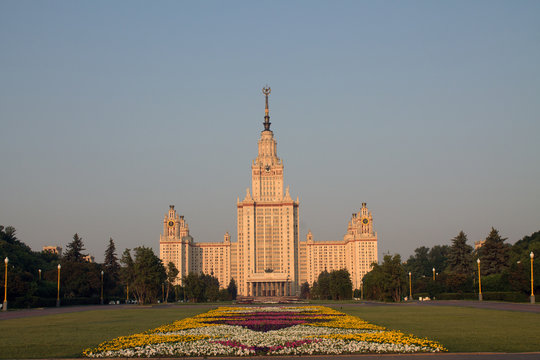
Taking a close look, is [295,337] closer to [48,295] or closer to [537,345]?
[537,345]

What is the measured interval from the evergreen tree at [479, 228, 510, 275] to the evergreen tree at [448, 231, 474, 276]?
10.5 metres

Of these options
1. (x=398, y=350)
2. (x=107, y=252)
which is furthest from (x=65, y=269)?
(x=398, y=350)

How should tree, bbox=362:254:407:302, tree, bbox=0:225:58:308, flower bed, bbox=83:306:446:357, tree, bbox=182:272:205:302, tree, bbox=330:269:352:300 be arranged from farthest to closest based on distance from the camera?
tree, bbox=330:269:352:300 < tree, bbox=182:272:205:302 < tree, bbox=362:254:407:302 < tree, bbox=0:225:58:308 < flower bed, bbox=83:306:446:357

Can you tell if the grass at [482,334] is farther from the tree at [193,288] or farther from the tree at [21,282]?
the tree at [193,288]

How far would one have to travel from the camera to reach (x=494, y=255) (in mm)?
94000

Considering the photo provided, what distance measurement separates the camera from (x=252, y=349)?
1989 centimetres

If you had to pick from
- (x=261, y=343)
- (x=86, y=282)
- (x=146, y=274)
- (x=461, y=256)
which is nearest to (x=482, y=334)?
(x=261, y=343)

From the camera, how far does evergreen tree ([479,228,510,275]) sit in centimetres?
9319

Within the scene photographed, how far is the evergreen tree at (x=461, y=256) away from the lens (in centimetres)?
10562

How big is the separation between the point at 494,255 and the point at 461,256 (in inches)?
519

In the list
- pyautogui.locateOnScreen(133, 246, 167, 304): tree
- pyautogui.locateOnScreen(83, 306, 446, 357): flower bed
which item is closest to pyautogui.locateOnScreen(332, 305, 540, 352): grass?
pyautogui.locateOnScreen(83, 306, 446, 357): flower bed

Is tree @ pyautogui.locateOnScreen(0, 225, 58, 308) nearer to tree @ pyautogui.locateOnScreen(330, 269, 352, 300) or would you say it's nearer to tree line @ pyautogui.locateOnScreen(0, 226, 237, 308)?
tree line @ pyautogui.locateOnScreen(0, 226, 237, 308)

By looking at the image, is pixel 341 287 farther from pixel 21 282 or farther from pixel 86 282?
pixel 21 282

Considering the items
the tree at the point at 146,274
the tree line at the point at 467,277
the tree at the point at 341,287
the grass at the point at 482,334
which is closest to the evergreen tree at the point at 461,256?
the tree line at the point at 467,277
